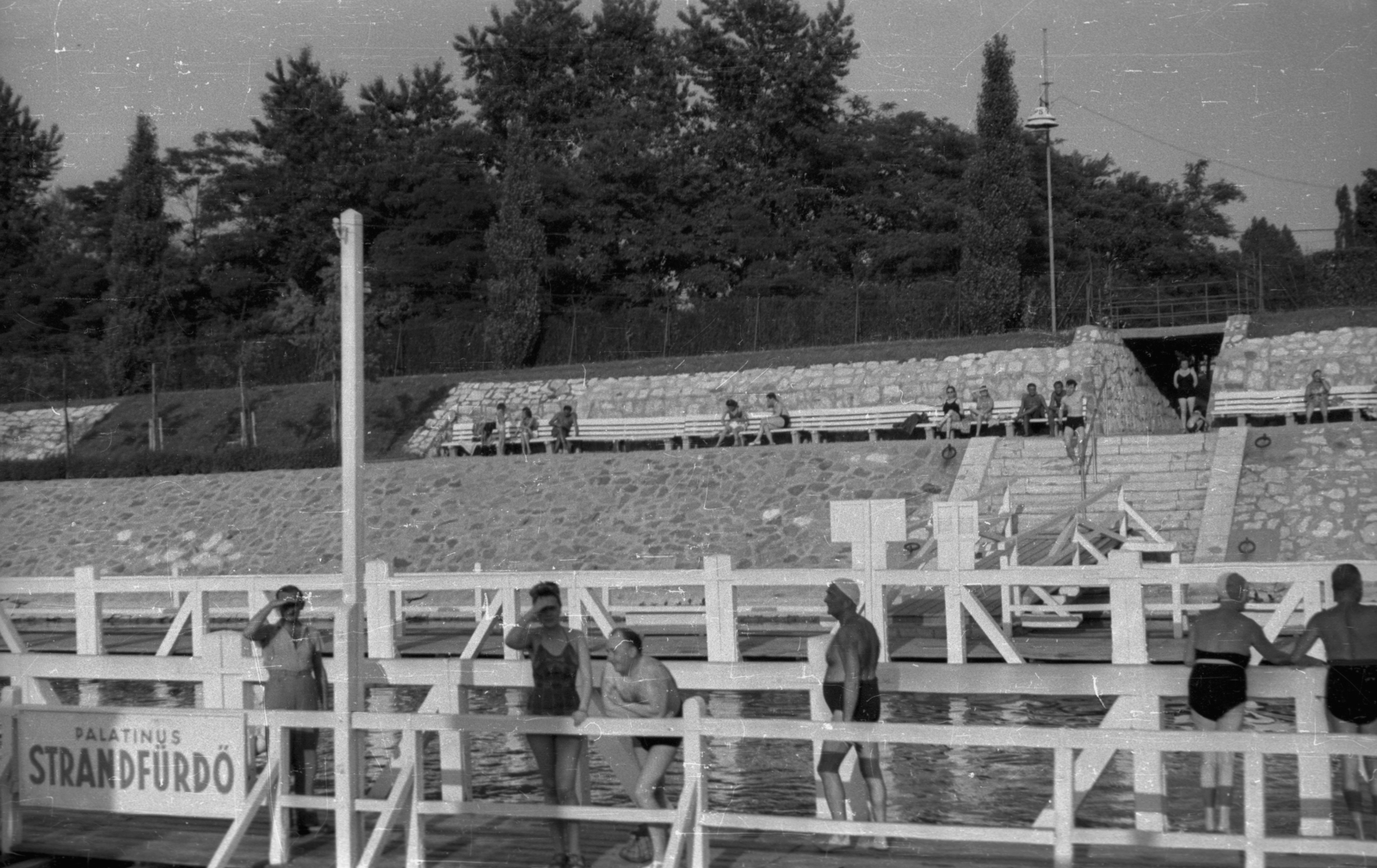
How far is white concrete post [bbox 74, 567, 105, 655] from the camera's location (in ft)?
56.7

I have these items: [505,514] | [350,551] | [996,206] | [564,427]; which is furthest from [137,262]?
[350,551]

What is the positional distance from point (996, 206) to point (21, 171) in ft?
76.2

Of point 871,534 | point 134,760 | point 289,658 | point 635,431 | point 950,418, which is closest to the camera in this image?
point 134,760

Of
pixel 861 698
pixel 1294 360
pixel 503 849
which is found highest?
pixel 1294 360

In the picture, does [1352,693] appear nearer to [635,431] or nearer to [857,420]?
[857,420]

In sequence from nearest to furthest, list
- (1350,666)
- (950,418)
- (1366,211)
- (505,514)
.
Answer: (1350,666) < (950,418) < (505,514) < (1366,211)

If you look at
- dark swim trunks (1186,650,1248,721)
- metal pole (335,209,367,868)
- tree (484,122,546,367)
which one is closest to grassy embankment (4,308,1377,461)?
tree (484,122,546,367)

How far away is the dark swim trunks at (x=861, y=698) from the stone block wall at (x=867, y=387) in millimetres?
23628

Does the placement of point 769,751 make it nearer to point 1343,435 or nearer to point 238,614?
point 238,614

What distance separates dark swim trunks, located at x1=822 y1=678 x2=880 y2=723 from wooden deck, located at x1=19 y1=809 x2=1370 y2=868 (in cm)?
67

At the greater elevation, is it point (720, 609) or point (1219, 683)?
point (1219, 683)

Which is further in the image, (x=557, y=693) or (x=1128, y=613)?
(x=1128, y=613)

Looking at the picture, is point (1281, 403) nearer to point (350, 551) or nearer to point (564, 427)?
point (564, 427)

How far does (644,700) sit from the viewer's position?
8172 millimetres
